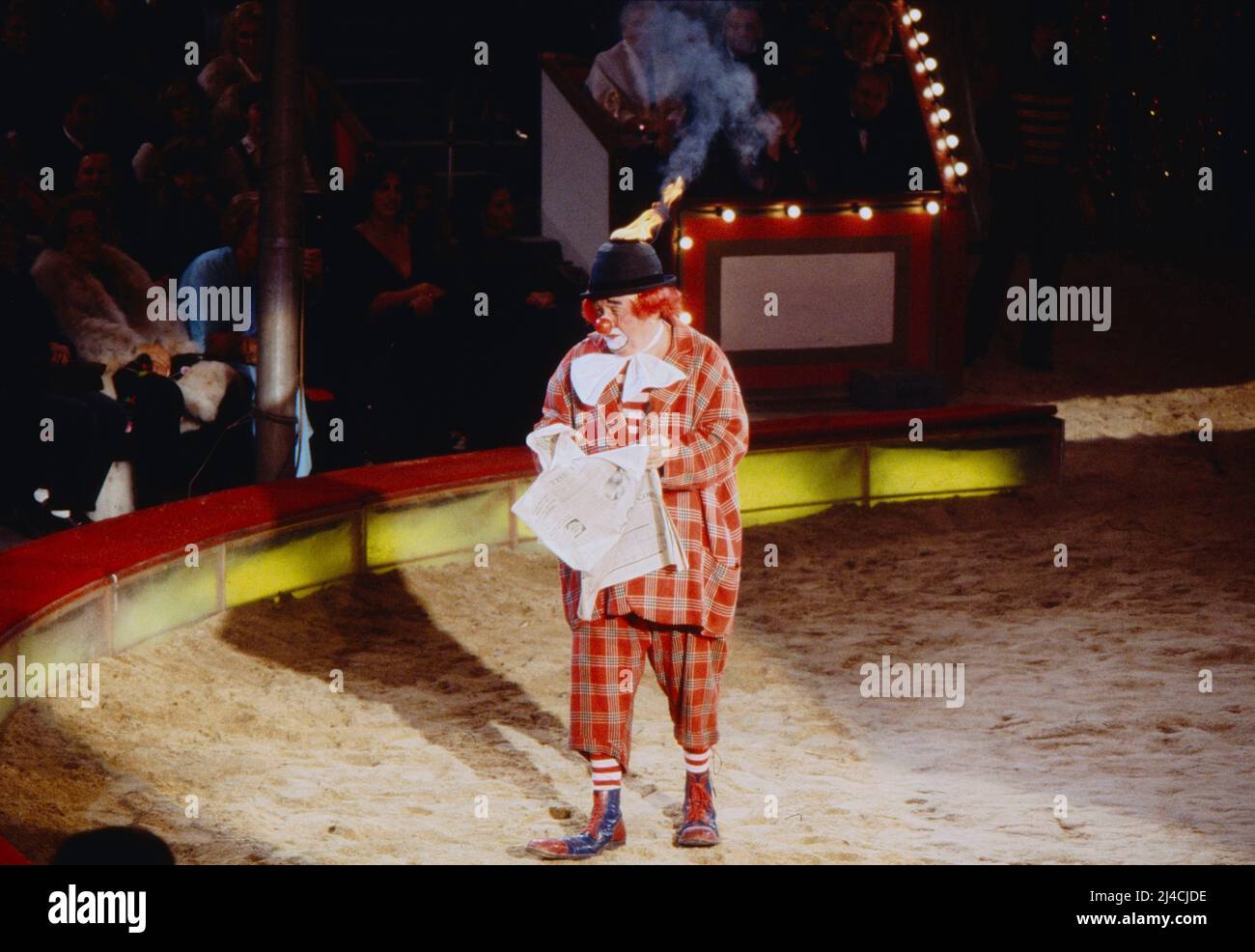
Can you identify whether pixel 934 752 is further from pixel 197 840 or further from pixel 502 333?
pixel 502 333

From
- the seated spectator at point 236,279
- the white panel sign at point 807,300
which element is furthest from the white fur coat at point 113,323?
the white panel sign at point 807,300

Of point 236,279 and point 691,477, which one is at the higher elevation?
point 236,279

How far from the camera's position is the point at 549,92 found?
12438 millimetres

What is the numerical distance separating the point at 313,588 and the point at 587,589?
9.60 ft

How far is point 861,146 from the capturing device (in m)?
12.1

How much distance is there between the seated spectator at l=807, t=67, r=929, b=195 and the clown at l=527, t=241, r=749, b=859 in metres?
7.24

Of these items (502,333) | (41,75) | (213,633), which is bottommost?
(213,633)

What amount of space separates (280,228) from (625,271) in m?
3.14

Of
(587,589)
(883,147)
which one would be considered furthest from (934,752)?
(883,147)

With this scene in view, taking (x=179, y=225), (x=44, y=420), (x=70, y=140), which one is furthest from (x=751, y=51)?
(x=44, y=420)

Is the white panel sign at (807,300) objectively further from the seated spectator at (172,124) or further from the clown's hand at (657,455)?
the clown's hand at (657,455)

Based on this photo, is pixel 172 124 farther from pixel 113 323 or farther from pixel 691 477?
pixel 691 477

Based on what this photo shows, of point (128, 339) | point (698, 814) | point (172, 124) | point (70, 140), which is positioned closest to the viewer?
point (698, 814)

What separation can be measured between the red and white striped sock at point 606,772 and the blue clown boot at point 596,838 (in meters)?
0.02
